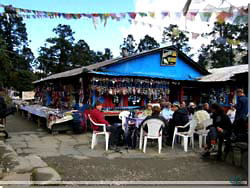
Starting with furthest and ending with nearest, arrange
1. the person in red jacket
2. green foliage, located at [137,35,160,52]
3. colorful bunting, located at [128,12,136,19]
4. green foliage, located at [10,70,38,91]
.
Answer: green foliage, located at [137,35,160,52] < green foliage, located at [10,70,38,91] < the person in red jacket < colorful bunting, located at [128,12,136,19]

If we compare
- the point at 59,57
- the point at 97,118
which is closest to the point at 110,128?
the point at 97,118

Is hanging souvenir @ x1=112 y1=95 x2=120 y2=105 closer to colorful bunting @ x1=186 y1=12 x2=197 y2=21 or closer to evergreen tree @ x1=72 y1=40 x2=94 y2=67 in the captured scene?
colorful bunting @ x1=186 y1=12 x2=197 y2=21

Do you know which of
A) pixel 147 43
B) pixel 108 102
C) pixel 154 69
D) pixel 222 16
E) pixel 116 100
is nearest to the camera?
pixel 222 16

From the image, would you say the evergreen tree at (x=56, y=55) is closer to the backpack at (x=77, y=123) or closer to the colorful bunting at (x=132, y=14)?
the backpack at (x=77, y=123)

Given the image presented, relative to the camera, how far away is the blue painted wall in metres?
9.87

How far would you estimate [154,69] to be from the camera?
1083cm

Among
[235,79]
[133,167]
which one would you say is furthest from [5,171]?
[235,79]

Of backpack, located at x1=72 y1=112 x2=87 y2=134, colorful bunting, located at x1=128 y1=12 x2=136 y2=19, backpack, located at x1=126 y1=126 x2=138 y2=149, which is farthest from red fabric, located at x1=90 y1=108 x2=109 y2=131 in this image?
colorful bunting, located at x1=128 y1=12 x2=136 y2=19

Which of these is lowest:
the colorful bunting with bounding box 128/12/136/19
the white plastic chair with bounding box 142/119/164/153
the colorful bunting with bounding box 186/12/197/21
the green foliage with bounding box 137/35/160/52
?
the white plastic chair with bounding box 142/119/164/153

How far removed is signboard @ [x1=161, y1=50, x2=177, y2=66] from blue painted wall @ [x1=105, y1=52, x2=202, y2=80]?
203 millimetres

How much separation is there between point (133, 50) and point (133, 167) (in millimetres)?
50163

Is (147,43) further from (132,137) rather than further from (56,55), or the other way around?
(132,137)

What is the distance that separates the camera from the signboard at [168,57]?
11055 millimetres

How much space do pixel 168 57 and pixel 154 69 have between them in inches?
42.9
